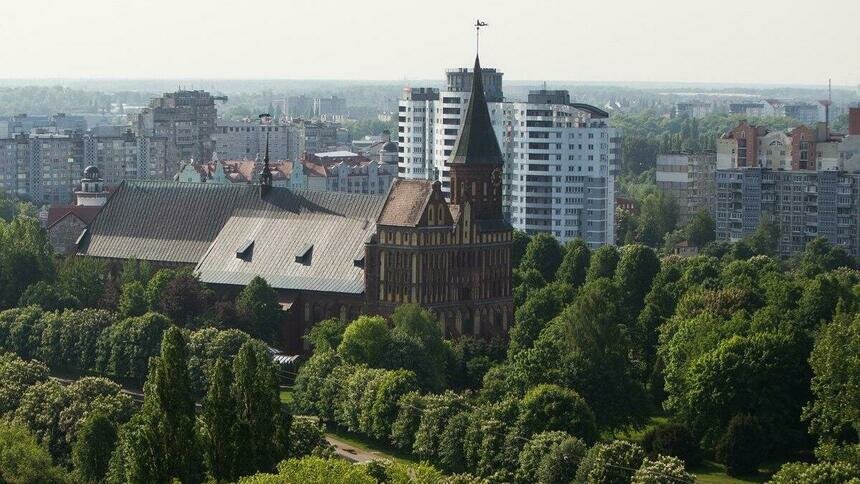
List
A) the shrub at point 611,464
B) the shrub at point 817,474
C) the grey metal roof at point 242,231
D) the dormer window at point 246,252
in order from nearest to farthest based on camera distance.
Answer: the shrub at point 817,474 → the shrub at point 611,464 → the grey metal roof at point 242,231 → the dormer window at point 246,252

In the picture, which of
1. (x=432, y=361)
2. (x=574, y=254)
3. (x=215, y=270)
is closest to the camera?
(x=432, y=361)

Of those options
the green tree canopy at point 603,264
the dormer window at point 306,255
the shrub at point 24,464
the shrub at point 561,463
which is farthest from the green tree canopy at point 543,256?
the shrub at point 24,464

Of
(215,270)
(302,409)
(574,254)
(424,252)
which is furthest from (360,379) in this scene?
(574,254)

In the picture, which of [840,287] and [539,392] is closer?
[539,392]

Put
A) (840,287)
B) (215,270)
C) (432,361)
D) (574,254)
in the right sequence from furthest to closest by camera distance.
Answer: (574,254)
(215,270)
(840,287)
(432,361)

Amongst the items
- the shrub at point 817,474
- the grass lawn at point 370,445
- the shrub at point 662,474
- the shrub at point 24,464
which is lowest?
the grass lawn at point 370,445

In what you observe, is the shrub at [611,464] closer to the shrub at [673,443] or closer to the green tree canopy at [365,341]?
the shrub at [673,443]

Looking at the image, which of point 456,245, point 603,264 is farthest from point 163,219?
point 603,264

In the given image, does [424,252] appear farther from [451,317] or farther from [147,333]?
[147,333]
